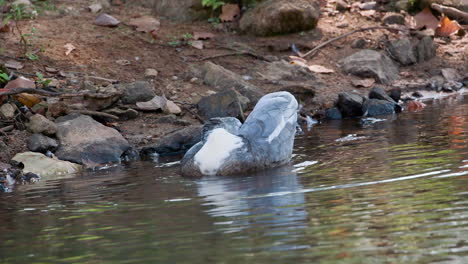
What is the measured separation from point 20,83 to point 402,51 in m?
6.59

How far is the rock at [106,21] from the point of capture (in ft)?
40.1

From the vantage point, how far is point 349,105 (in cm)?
1066

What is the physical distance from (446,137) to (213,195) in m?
2.94

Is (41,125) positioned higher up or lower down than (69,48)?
lower down

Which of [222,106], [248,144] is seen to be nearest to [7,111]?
[222,106]

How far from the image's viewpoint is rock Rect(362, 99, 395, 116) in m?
10.7

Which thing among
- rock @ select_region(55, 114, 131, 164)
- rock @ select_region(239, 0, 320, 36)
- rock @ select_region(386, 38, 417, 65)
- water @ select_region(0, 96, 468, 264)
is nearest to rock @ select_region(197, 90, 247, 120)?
rock @ select_region(55, 114, 131, 164)

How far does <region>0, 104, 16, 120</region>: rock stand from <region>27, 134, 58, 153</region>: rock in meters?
0.64

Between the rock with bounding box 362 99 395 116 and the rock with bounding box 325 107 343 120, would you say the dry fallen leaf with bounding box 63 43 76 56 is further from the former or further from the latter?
the rock with bounding box 362 99 395 116

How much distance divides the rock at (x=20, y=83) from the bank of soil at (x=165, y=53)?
25.4 inches

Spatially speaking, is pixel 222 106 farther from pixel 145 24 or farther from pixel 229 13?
pixel 229 13

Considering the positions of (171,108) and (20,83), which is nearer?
(20,83)

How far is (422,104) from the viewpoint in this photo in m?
11.2

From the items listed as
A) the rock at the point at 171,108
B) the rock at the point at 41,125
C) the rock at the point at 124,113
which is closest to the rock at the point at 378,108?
the rock at the point at 171,108
